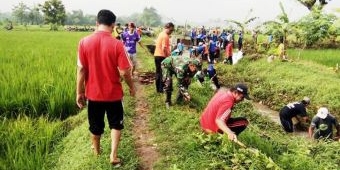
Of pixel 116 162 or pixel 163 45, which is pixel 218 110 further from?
pixel 163 45

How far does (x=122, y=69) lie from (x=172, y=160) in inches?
63.2

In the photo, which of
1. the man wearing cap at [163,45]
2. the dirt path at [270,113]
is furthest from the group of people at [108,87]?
the dirt path at [270,113]

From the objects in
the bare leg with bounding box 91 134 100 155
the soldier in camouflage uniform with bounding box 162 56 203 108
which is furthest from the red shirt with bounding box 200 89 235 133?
the soldier in camouflage uniform with bounding box 162 56 203 108

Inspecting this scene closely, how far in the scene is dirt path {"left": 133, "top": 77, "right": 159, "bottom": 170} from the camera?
18.2ft

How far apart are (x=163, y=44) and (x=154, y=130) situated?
2353mm

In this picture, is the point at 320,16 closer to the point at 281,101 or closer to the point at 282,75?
the point at 282,75

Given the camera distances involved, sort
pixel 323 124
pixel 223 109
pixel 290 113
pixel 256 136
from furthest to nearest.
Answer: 1. pixel 290 113
2. pixel 323 124
3. pixel 256 136
4. pixel 223 109

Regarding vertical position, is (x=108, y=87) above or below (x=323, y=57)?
above

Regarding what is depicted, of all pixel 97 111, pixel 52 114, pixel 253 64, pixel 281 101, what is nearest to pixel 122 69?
pixel 97 111

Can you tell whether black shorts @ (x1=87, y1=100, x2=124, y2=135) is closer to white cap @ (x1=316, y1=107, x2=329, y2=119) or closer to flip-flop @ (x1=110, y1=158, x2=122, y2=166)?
flip-flop @ (x1=110, y1=158, x2=122, y2=166)

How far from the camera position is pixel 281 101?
449 inches

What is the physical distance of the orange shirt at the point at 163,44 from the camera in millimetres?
8521

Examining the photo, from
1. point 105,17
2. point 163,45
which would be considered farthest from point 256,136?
point 105,17

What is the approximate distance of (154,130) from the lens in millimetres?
6895
